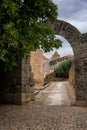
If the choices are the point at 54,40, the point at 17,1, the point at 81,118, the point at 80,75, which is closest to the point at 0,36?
the point at 17,1

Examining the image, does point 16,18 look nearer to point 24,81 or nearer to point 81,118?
point 81,118

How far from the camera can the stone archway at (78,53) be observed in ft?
47.2

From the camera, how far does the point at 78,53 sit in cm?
1475

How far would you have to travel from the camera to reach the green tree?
9.05m

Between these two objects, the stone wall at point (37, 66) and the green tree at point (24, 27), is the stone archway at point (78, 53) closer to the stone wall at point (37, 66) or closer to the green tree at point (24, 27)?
the green tree at point (24, 27)

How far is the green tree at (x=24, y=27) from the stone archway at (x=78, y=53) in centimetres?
382

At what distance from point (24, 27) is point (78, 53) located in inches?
203

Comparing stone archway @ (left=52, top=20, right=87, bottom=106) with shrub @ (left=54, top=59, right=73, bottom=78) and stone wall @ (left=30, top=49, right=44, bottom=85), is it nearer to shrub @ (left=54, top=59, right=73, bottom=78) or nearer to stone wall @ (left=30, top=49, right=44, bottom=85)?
stone wall @ (left=30, top=49, right=44, bottom=85)

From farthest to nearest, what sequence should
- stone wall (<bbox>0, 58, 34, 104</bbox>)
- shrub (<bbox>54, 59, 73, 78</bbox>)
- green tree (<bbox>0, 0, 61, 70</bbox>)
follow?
1. shrub (<bbox>54, 59, 73, 78</bbox>)
2. stone wall (<bbox>0, 58, 34, 104</bbox>)
3. green tree (<bbox>0, 0, 61, 70</bbox>)

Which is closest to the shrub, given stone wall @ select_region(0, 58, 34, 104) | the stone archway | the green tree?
stone wall @ select_region(0, 58, 34, 104)

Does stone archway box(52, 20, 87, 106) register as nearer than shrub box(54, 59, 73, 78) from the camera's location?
Yes

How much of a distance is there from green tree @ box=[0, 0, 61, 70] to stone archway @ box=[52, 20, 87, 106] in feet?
12.5

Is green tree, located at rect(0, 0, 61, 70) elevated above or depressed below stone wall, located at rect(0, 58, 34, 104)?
above

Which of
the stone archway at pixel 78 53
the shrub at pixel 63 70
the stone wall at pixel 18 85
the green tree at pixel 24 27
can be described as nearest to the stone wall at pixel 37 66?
the shrub at pixel 63 70
